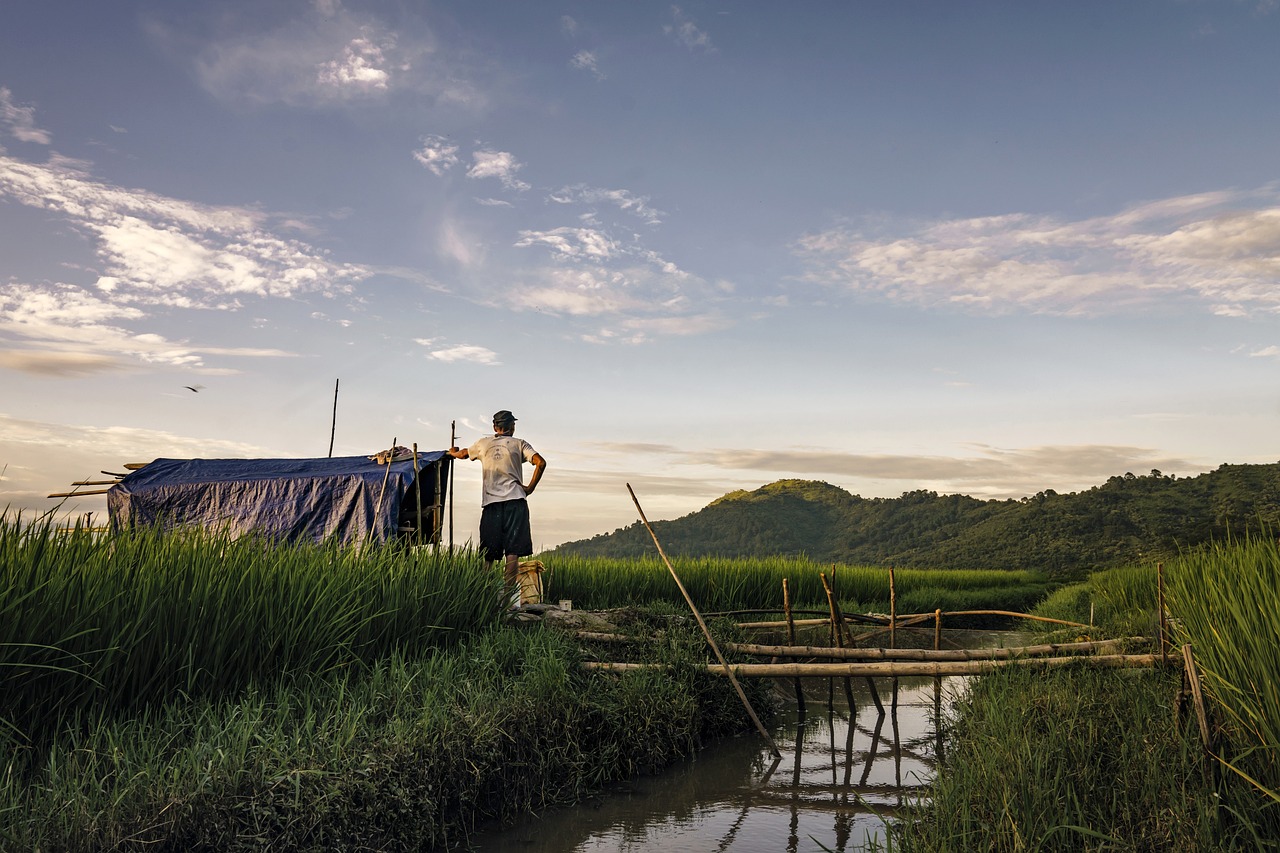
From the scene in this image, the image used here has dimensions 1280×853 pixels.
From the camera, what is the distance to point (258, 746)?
170 inches

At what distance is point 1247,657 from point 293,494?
11.5 metres

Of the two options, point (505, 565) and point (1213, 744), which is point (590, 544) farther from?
point (1213, 744)

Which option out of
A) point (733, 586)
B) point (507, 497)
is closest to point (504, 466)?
point (507, 497)

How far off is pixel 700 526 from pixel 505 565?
5507 cm

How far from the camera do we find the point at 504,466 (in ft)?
30.3

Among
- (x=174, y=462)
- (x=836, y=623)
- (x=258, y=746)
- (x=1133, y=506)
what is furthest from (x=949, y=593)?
(x=1133, y=506)

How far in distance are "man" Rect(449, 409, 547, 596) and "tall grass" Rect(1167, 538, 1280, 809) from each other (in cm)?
590

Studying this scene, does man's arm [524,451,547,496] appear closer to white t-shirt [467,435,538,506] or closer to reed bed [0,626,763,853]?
white t-shirt [467,435,538,506]

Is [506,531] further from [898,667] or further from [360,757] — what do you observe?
[360,757]

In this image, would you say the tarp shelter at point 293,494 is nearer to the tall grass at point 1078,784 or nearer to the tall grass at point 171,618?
the tall grass at point 171,618

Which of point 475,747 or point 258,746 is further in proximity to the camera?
point 475,747

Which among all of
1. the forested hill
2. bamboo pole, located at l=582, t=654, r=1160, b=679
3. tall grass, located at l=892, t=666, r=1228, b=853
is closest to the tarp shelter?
bamboo pole, located at l=582, t=654, r=1160, b=679

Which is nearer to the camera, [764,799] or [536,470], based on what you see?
[764,799]

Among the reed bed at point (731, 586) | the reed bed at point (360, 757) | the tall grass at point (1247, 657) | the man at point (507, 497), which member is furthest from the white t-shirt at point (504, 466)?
the tall grass at point (1247, 657)
